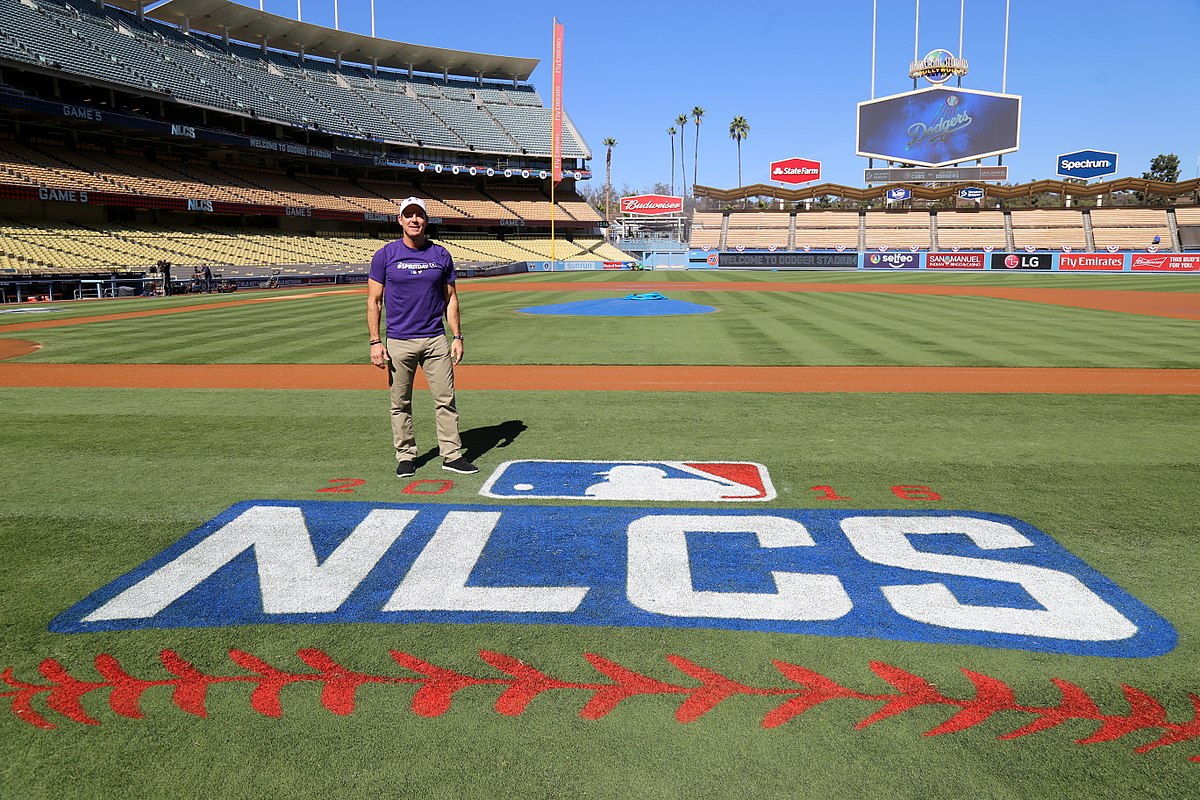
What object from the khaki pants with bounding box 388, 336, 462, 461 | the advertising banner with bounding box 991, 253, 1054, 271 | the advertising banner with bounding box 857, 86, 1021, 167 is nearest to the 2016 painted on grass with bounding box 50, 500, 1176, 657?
the khaki pants with bounding box 388, 336, 462, 461

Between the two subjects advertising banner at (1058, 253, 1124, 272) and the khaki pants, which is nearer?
the khaki pants

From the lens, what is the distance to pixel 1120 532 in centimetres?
433

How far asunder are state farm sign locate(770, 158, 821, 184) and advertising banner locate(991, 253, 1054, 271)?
3089 centimetres

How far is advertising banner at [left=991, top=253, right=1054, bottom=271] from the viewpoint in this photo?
4819 centimetres

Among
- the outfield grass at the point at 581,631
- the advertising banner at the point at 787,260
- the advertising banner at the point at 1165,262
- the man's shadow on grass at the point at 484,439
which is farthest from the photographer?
the advertising banner at the point at 787,260

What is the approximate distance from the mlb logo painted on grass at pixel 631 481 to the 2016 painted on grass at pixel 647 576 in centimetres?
34

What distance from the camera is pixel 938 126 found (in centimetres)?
6412

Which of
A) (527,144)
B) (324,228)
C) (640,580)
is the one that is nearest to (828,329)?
(640,580)

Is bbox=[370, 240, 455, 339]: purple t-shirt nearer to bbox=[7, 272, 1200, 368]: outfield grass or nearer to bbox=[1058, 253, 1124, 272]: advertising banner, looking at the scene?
bbox=[7, 272, 1200, 368]: outfield grass

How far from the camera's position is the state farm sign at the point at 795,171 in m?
77.3

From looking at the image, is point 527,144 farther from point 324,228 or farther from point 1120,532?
point 1120,532

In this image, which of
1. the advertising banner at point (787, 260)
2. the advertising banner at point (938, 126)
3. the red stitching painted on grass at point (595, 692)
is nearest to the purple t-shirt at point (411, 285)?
the red stitching painted on grass at point (595, 692)

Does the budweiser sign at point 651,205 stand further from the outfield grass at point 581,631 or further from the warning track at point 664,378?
the outfield grass at point 581,631

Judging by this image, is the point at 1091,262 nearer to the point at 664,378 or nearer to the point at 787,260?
the point at 787,260
